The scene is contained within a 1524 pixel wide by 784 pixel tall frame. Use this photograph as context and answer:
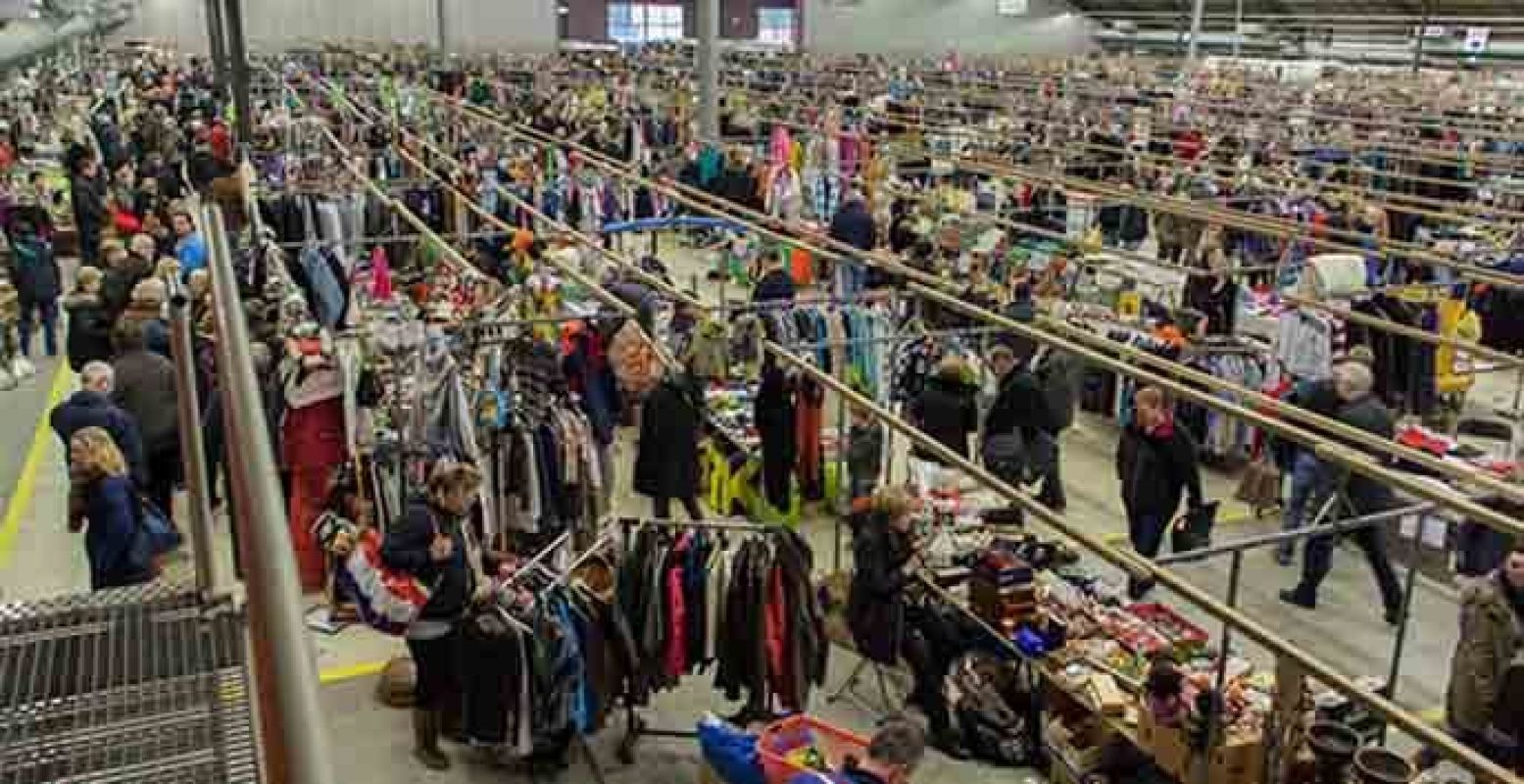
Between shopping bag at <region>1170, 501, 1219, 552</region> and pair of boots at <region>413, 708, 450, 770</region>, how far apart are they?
4.46 metres

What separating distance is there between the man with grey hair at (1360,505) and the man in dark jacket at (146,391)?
22.6 feet

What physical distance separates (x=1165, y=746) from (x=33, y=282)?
11.1 metres

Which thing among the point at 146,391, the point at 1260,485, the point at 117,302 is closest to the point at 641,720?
the point at 146,391

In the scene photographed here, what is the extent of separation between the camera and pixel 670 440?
791 cm

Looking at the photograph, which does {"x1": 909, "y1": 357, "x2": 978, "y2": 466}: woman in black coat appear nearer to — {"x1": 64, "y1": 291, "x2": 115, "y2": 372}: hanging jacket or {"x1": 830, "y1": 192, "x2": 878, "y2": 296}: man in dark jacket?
{"x1": 830, "y1": 192, "x2": 878, "y2": 296}: man in dark jacket

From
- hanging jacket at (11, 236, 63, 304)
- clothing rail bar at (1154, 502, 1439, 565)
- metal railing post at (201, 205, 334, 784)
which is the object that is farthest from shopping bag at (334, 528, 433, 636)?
hanging jacket at (11, 236, 63, 304)

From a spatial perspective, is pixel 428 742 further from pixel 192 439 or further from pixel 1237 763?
pixel 192 439

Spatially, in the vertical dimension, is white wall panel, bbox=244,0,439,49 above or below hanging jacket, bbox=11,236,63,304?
above

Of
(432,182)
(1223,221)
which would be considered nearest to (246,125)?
(432,182)

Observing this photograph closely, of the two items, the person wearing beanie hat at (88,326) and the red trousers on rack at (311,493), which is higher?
the person wearing beanie hat at (88,326)

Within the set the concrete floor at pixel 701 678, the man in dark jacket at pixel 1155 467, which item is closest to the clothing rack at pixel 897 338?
the concrete floor at pixel 701 678

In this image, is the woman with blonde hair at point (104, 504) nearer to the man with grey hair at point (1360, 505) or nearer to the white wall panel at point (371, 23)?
the man with grey hair at point (1360, 505)

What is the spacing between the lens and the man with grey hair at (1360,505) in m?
7.74

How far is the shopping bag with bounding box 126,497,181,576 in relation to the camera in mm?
6746
